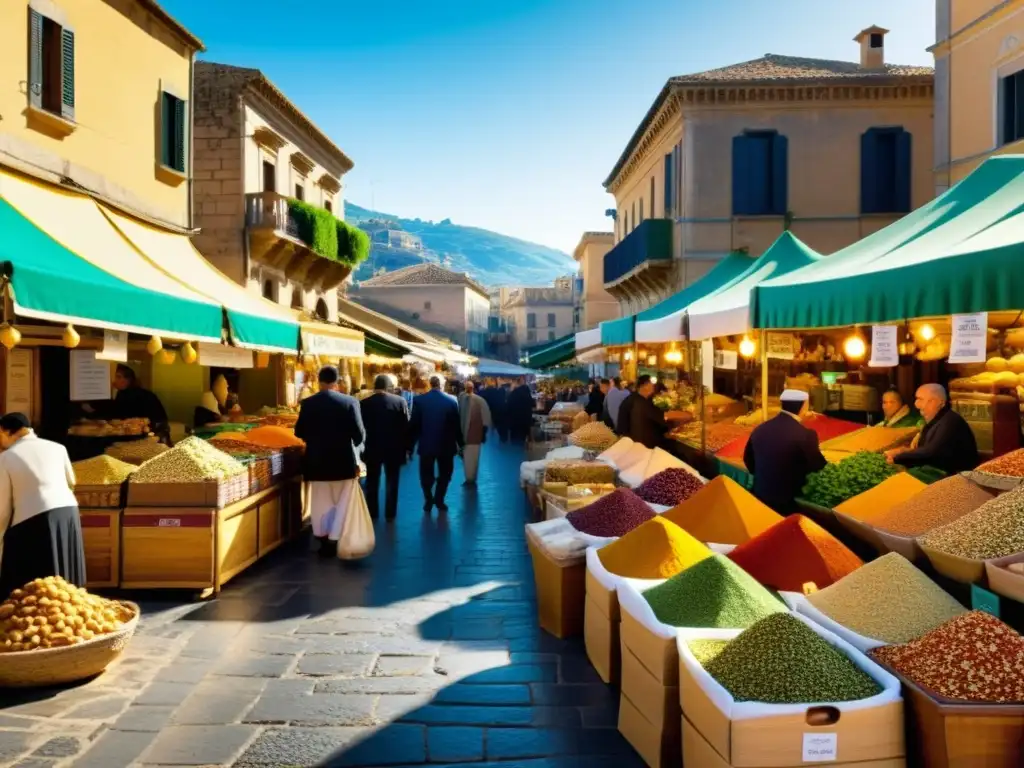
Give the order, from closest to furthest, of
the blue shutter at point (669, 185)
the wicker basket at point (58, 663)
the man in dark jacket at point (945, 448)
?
1. the wicker basket at point (58, 663)
2. the man in dark jacket at point (945, 448)
3. the blue shutter at point (669, 185)

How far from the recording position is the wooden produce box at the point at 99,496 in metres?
6.62

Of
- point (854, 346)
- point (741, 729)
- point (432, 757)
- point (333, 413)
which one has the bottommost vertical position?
point (432, 757)

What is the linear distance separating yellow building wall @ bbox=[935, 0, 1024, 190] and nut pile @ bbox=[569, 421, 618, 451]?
8.04 m

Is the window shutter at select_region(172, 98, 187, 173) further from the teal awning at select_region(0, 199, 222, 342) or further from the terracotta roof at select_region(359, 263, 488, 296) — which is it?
the terracotta roof at select_region(359, 263, 488, 296)

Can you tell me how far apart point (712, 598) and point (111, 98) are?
10.0 metres

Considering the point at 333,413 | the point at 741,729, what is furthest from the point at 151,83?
the point at 741,729

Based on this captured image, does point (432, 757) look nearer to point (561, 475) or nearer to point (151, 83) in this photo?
point (561, 475)

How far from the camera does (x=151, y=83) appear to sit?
39.0 ft

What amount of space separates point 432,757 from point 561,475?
207 inches

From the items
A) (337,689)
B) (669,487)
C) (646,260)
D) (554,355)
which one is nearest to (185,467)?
(337,689)

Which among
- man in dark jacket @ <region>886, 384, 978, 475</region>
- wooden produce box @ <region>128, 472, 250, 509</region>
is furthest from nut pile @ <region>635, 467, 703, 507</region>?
wooden produce box @ <region>128, 472, 250, 509</region>

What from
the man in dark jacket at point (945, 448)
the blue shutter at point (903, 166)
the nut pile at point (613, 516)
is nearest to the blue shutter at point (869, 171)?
the blue shutter at point (903, 166)

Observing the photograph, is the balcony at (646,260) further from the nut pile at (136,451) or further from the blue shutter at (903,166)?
the nut pile at (136,451)

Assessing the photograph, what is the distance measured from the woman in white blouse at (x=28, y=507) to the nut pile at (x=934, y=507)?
4972 millimetres
